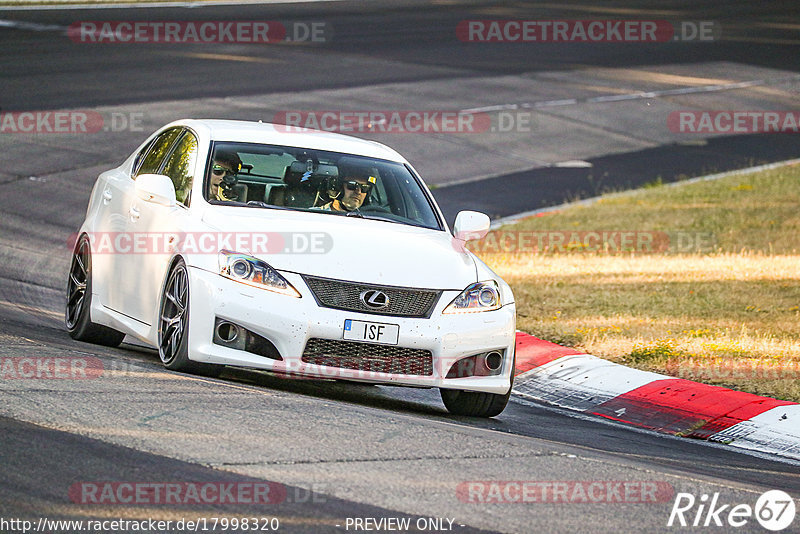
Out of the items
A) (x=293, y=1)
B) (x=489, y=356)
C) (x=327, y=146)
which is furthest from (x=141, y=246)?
(x=293, y=1)

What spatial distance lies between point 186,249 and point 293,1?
3153 cm

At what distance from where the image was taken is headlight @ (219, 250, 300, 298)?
25.2 ft

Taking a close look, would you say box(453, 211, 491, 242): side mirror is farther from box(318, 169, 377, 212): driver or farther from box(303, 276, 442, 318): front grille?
box(303, 276, 442, 318): front grille

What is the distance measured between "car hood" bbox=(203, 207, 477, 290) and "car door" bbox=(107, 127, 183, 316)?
886mm

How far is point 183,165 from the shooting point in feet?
29.8
